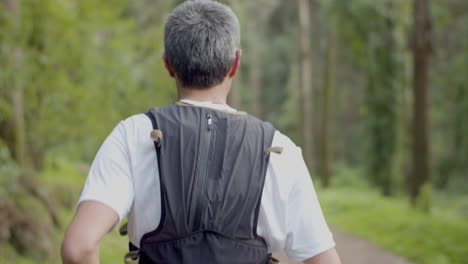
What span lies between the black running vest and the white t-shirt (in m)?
0.05

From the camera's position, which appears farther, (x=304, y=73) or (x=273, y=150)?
(x=304, y=73)

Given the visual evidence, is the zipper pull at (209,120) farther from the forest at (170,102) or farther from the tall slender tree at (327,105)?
the tall slender tree at (327,105)

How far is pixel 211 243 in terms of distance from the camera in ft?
6.26

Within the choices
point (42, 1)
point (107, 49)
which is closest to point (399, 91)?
point (107, 49)

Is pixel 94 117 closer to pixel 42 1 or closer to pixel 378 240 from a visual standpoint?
pixel 42 1

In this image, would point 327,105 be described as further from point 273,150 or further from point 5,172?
point 273,150

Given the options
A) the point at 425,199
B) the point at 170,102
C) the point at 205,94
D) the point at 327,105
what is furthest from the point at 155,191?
the point at 327,105

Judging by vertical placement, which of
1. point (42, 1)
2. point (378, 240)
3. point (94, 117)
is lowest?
point (378, 240)

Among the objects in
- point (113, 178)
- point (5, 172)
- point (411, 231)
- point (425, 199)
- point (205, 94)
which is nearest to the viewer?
point (113, 178)

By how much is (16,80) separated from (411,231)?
23.1ft

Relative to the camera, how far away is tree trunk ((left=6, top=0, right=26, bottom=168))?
8719 millimetres

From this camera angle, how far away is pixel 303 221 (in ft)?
6.61

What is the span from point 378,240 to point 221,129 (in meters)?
8.35

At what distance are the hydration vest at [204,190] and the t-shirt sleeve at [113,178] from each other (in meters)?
0.11
